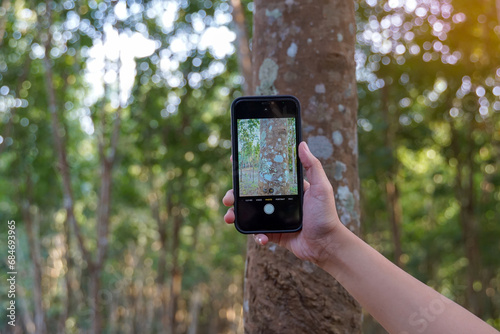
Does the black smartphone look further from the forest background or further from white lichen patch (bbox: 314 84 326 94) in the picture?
the forest background

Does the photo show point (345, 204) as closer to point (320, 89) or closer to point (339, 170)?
point (339, 170)

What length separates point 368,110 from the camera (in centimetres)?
1077

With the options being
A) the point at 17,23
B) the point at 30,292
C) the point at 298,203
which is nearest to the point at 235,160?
the point at 298,203

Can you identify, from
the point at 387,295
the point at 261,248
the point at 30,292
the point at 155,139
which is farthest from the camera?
the point at 30,292

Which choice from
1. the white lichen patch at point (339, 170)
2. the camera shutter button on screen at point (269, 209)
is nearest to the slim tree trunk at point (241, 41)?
the white lichen patch at point (339, 170)

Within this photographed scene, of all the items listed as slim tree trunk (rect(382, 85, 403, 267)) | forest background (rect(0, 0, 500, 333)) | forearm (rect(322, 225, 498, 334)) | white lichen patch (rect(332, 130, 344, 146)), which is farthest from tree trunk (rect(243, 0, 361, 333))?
slim tree trunk (rect(382, 85, 403, 267))

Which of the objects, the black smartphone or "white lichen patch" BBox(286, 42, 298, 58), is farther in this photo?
"white lichen patch" BBox(286, 42, 298, 58)

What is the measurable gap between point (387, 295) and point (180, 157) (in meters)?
9.59

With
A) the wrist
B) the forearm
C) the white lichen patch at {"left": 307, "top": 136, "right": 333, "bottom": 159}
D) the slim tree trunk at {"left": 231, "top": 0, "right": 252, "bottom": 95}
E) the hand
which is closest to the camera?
the forearm

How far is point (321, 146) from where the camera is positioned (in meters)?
2.36

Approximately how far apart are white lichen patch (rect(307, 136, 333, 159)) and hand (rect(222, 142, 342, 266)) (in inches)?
22.0

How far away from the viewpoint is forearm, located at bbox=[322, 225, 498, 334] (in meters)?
1.19

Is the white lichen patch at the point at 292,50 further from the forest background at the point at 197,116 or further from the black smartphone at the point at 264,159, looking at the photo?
the forest background at the point at 197,116

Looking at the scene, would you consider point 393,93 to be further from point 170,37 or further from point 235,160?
point 235,160
